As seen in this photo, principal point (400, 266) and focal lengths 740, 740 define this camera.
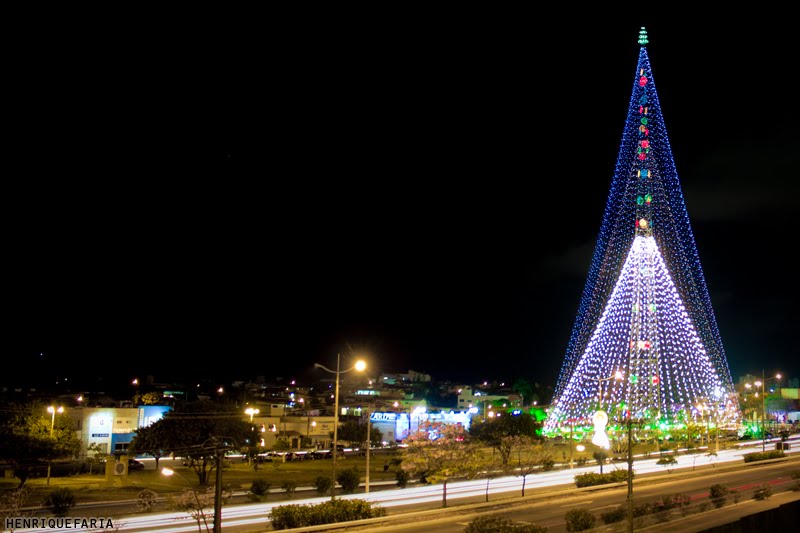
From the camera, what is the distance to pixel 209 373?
16538 cm

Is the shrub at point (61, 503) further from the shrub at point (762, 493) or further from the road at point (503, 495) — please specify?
the shrub at point (762, 493)

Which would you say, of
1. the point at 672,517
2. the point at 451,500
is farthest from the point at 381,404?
the point at 672,517

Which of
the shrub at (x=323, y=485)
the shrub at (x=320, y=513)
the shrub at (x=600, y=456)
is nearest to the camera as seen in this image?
the shrub at (x=320, y=513)

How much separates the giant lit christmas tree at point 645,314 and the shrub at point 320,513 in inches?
1002

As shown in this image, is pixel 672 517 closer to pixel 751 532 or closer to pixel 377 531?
pixel 751 532

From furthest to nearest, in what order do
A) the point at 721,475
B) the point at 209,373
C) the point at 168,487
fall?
the point at 209,373 → the point at 721,475 → the point at 168,487

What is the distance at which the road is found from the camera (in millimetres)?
23250

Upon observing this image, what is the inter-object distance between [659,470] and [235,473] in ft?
78.1

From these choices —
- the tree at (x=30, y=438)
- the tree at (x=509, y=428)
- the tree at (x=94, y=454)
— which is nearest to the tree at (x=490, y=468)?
the tree at (x=509, y=428)

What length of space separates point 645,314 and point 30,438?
4014cm

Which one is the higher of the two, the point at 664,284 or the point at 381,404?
the point at 664,284

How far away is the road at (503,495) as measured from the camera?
2325 cm

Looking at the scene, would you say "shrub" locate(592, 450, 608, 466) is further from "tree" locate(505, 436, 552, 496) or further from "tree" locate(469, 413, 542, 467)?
"tree" locate(469, 413, 542, 467)

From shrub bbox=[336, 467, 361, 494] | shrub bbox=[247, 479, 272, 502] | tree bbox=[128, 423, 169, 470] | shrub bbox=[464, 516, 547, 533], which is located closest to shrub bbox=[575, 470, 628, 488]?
shrub bbox=[336, 467, 361, 494]
